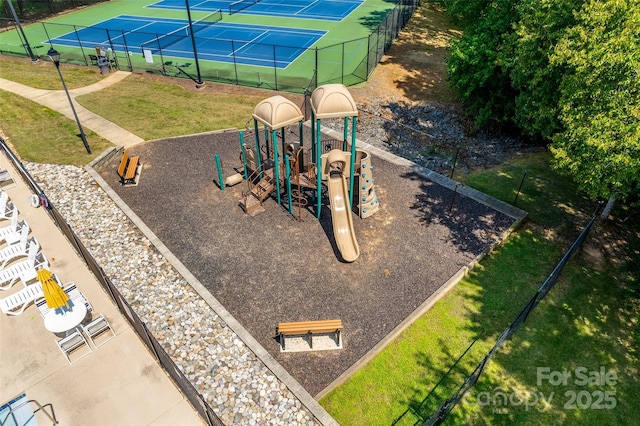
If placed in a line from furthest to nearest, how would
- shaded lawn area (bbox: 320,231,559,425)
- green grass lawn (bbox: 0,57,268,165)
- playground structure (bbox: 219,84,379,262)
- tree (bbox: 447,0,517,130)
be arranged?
tree (bbox: 447,0,517,130) → green grass lawn (bbox: 0,57,268,165) → playground structure (bbox: 219,84,379,262) → shaded lawn area (bbox: 320,231,559,425)

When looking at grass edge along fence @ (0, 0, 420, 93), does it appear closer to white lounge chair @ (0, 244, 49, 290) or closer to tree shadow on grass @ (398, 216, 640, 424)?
tree shadow on grass @ (398, 216, 640, 424)

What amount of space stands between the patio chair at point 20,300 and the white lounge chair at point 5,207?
14.6 feet

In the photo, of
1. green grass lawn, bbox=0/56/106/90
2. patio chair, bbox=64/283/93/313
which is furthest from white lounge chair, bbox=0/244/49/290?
green grass lawn, bbox=0/56/106/90

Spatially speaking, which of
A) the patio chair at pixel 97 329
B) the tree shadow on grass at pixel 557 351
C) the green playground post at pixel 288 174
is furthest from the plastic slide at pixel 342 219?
the patio chair at pixel 97 329

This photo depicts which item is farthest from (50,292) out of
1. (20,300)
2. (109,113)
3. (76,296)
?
(109,113)

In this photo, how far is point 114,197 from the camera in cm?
1575

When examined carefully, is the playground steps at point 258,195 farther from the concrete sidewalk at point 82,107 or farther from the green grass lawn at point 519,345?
the concrete sidewalk at point 82,107

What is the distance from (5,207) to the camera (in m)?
14.5

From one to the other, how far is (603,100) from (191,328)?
44.5ft

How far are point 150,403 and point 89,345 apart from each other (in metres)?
2.61

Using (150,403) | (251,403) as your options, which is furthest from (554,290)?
(150,403)

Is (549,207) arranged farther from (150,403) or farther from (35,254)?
(35,254)

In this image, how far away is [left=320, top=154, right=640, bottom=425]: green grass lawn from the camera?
978 centimetres

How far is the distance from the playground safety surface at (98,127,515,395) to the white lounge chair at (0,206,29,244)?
3.58m
